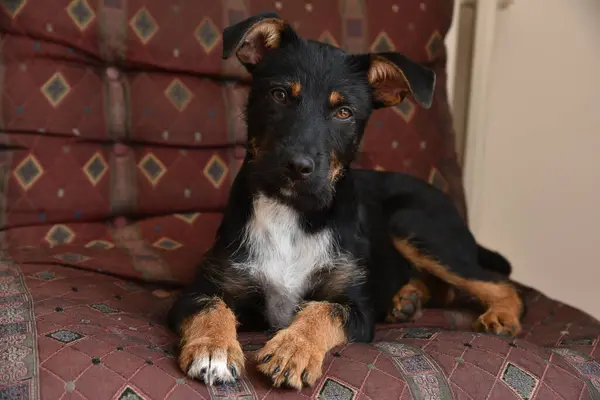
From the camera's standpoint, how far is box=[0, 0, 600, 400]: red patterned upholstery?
1.86m

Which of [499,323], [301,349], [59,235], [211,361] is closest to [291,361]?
[301,349]

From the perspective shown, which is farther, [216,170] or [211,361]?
[216,170]

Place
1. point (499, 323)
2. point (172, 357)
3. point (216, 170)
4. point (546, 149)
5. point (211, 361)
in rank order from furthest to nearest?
point (546, 149) → point (216, 170) → point (499, 323) → point (172, 357) → point (211, 361)

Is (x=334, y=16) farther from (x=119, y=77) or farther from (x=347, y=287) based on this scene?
(x=347, y=287)

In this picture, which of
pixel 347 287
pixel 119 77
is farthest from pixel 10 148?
pixel 347 287

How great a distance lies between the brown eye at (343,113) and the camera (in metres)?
1.93

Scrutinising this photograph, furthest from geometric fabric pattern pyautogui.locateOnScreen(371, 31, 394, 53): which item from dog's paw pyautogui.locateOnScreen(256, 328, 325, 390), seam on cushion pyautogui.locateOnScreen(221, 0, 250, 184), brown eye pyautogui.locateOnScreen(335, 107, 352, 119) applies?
dog's paw pyautogui.locateOnScreen(256, 328, 325, 390)

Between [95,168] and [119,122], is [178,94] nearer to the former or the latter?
[119,122]

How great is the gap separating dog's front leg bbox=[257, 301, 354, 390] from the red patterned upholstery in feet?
0.25

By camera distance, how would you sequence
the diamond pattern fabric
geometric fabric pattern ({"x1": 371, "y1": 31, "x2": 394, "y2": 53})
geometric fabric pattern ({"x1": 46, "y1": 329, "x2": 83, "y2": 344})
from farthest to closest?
geometric fabric pattern ({"x1": 371, "y1": 31, "x2": 394, "y2": 53}), geometric fabric pattern ({"x1": 46, "y1": 329, "x2": 83, "y2": 344}), the diamond pattern fabric

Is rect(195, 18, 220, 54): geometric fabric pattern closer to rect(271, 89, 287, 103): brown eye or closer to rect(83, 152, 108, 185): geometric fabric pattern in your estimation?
rect(83, 152, 108, 185): geometric fabric pattern

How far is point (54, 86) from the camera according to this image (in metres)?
2.67

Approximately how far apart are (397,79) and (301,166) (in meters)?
0.61

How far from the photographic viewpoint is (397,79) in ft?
6.84
